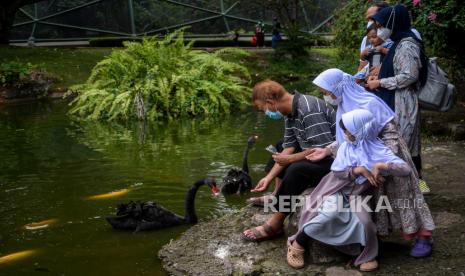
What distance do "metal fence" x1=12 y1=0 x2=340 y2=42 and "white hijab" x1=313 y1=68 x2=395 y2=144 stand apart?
24564 mm

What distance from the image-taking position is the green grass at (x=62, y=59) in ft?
63.9

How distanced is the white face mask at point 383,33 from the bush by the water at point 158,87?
8.61 meters

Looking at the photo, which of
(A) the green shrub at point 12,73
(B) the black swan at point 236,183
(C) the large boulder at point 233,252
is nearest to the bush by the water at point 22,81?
(A) the green shrub at point 12,73

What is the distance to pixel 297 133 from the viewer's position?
506 cm

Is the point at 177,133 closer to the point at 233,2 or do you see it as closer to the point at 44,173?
the point at 44,173

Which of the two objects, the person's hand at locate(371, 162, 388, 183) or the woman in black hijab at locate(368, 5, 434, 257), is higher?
the woman in black hijab at locate(368, 5, 434, 257)

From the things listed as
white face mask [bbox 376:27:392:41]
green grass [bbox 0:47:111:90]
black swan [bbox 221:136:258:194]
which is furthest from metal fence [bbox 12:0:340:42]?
white face mask [bbox 376:27:392:41]

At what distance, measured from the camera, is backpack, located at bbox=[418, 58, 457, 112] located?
5.30 meters

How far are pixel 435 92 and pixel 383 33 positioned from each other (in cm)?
67

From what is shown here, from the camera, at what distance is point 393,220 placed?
4.41 meters

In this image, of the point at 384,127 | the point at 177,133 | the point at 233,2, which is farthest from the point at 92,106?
the point at 233,2

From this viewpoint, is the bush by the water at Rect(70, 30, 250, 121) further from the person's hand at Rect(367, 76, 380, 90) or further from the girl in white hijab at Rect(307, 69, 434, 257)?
the girl in white hijab at Rect(307, 69, 434, 257)

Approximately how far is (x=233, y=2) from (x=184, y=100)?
1582 centimetres

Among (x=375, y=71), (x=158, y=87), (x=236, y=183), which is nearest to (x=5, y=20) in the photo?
(x=158, y=87)
